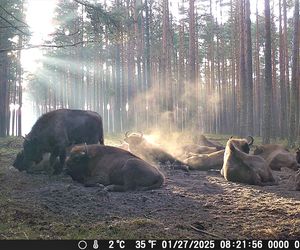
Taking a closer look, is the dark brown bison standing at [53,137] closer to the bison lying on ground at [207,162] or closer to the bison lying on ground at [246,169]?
the bison lying on ground at [207,162]

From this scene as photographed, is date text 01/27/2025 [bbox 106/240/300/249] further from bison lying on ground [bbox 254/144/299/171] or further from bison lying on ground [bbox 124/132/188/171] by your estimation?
bison lying on ground [bbox 124/132/188/171]

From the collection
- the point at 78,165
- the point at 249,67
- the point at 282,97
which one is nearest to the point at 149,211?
the point at 78,165

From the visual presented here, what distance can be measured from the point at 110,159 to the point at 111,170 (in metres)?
0.39

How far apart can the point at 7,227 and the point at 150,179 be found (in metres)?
4.05

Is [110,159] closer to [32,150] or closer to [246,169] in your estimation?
[32,150]

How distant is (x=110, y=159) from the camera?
399 inches

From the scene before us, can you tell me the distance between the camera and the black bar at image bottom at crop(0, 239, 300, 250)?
5.16m

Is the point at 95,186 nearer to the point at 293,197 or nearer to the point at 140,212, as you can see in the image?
the point at 140,212

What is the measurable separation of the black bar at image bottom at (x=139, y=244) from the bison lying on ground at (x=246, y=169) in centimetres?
530

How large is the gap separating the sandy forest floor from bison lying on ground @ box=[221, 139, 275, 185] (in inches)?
14.7

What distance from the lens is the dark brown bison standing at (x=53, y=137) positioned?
1173 cm

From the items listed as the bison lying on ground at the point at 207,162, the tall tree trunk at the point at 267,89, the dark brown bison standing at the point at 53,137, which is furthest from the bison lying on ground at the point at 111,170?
the tall tree trunk at the point at 267,89

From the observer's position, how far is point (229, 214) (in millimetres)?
7246

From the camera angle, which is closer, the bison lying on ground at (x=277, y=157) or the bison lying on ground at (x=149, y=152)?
the bison lying on ground at (x=277, y=157)
